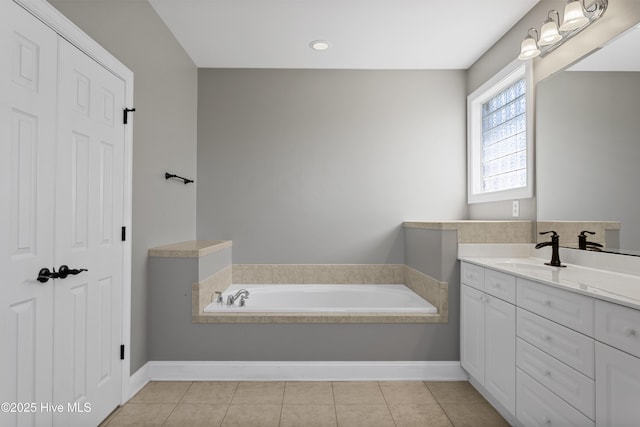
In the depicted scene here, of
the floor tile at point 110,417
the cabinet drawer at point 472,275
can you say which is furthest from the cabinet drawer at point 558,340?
the floor tile at point 110,417

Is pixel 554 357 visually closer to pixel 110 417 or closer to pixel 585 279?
pixel 585 279

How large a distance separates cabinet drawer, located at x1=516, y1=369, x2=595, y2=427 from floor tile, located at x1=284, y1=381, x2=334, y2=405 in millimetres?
1081

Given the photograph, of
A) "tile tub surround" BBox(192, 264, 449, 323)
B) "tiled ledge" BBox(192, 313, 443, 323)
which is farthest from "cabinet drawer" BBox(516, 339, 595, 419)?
Result: "tiled ledge" BBox(192, 313, 443, 323)

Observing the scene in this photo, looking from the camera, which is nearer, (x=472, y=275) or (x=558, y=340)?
(x=558, y=340)

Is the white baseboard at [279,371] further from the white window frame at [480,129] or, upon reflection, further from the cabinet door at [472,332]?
the white window frame at [480,129]

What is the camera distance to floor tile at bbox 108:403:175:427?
1991 mm

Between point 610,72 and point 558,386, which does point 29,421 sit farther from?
point 610,72

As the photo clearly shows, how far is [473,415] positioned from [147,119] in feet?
9.35

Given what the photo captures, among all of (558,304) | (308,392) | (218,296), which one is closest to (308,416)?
(308,392)

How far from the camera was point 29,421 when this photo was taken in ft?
4.76

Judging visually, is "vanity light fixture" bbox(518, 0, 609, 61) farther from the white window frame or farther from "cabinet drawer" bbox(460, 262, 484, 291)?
"cabinet drawer" bbox(460, 262, 484, 291)

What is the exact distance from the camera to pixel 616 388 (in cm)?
124

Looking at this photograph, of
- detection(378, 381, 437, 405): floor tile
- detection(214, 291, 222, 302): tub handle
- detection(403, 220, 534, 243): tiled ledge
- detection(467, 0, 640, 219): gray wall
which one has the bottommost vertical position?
detection(378, 381, 437, 405): floor tile

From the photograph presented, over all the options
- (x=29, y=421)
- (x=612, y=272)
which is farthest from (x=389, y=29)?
(x=29, y=421)
